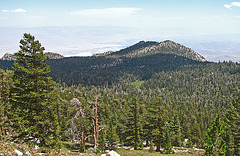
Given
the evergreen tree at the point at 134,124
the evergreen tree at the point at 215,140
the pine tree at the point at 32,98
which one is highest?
the pine tree at the point at 32,98

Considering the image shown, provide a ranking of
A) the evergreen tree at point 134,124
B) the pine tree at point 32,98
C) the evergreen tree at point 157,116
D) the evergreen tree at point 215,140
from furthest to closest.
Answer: the evergreen tree at point 134,124, the evergreen tree at point 157,116, the pine tree at point 32,98, the evergreen tree at point 215,140

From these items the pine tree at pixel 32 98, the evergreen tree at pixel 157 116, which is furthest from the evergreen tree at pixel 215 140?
the pine tree at pixel 32 98

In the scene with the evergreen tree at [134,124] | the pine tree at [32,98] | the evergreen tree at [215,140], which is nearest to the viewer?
the evergreen tree at [215,140]

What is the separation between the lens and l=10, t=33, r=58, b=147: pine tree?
17562mm

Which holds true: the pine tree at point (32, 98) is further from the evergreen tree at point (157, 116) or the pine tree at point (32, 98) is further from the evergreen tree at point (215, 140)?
the evergreen tree at point (157, 116)

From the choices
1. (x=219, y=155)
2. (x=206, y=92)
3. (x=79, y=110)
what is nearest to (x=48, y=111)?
(x=79, y=110)

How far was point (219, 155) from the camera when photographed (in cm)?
1725

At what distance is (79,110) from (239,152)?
109ft

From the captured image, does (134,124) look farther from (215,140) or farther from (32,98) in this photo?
(32,98)

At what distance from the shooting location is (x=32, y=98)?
18.2 meters

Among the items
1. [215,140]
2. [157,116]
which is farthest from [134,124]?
[215,140]

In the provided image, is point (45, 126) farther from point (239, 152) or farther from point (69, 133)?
point (239, 152)

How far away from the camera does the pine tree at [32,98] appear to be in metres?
17.6

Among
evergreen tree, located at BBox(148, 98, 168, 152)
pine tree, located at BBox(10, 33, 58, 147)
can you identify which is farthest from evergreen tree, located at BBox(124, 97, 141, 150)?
pine tree, located at BBox(10, 33, 58, 147)
